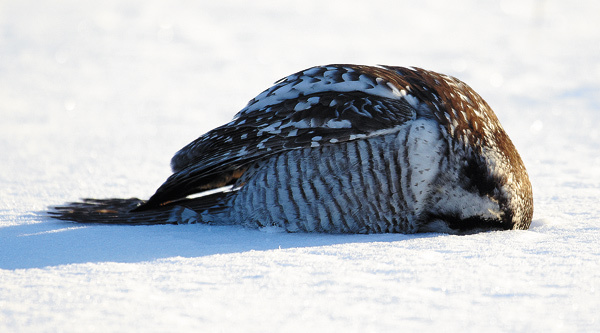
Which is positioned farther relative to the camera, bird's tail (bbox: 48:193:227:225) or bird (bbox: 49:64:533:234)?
bird's tail (bbox: 48:193:227:225)

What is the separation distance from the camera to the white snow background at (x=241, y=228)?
2334 mm

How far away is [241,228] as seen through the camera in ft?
12.8

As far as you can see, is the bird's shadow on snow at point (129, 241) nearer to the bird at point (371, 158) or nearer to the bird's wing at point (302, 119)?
the bird at point (371, 158)

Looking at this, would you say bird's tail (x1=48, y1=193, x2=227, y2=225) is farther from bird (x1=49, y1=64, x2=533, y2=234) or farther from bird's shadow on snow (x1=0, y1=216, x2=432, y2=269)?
bird (x1=49, y1=64, x2=533, y2=234)

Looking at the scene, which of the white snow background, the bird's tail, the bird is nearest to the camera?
the white snow background

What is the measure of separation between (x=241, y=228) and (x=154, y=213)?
62cm

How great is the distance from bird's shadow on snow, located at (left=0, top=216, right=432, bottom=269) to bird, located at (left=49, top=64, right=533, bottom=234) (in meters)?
0.14

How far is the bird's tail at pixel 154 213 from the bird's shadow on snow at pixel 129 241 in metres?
0.10

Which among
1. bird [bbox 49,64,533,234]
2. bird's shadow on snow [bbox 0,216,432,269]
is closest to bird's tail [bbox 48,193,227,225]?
bird's shadow on snow [bbox 0,216,432,269]

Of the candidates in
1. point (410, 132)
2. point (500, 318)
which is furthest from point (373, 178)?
point (500, 318)

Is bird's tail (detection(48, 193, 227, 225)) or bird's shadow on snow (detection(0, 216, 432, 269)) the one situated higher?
bird's tail (detection(48, 193, 227, 225))

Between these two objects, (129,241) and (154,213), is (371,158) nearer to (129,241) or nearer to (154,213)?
(129,241)

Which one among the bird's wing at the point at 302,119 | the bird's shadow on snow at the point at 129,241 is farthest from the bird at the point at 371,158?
the bird's shadow on snow at the point at 129,241

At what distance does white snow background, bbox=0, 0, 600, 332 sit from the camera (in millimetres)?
2334
